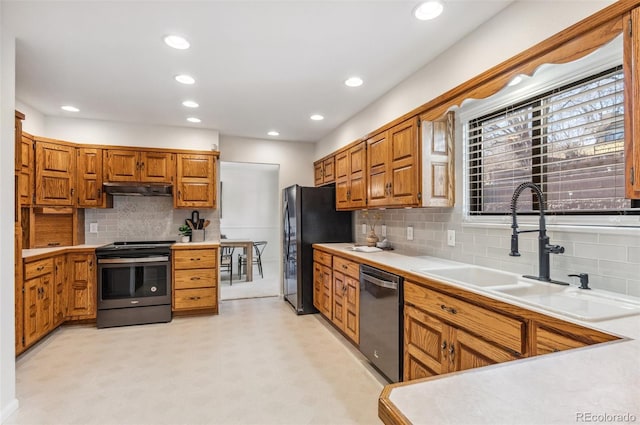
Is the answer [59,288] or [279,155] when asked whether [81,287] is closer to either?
[59,288]

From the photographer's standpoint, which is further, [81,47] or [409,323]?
[81,47]

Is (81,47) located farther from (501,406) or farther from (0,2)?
(501,406)

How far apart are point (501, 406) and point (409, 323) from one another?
5.40 ft

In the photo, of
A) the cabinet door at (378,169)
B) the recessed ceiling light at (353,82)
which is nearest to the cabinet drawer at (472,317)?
the cabinet door at (378,169)

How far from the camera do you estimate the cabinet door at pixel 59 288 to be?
3.49 m

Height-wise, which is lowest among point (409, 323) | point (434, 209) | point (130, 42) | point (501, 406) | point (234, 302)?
point (234, 302)

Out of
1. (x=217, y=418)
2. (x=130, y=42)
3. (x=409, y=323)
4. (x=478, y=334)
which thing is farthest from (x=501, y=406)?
(x=130, y=42)

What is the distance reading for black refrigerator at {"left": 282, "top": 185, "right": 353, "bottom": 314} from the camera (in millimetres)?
4219

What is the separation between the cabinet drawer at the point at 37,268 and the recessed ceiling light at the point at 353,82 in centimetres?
332

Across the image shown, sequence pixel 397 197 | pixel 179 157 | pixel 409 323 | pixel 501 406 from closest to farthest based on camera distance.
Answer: pixel 501 406
pixel 409 323
pixel 397 197
pixel 179 157

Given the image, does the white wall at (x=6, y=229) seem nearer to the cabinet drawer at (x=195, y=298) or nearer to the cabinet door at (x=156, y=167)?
the cabinet drawer at (x=195, y=298)

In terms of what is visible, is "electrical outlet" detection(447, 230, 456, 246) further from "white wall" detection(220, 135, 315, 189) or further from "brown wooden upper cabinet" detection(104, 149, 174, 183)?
"brown wooden upper cabinet" detection(104, 149, 174, 183)

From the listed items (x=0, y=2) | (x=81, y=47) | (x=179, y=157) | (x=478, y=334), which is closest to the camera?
(x=478, y=334)

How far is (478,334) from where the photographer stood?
162 cm
